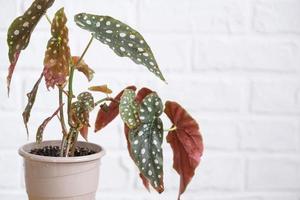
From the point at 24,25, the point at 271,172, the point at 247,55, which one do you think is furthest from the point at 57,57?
the point at 271,172

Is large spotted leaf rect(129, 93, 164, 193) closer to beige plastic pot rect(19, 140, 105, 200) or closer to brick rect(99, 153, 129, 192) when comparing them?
beige plastic pot rect(19, 140, 105, 200)

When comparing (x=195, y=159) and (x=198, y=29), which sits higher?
(x=198, y=29)

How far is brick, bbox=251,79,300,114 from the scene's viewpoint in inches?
53.6

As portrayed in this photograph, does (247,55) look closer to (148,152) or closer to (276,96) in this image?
(276,96)

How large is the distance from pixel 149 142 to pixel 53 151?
0.19 metres

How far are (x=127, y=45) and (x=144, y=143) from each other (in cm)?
16

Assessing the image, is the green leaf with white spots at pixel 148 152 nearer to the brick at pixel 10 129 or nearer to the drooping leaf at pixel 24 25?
the drooping leaf at pixel 24 25

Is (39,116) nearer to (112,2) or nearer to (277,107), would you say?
(112,2)

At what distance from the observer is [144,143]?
0.86 m

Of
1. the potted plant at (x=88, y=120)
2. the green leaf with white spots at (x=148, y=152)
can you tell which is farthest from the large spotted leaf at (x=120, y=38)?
the green leaf with white spots at (x=148, y=152)

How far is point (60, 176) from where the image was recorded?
86cm

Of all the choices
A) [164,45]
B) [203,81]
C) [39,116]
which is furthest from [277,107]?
[39,116]

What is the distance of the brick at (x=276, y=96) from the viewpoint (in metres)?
1.36

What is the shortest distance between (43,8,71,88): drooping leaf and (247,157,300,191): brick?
0.71 metres
